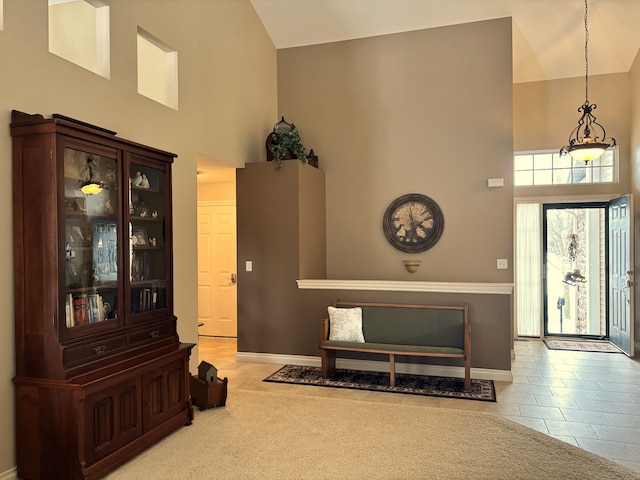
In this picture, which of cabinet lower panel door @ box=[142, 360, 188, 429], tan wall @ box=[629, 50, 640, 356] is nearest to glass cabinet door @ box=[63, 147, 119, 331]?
cabinet lower panel door @ box=[142, 360, 188, 429]

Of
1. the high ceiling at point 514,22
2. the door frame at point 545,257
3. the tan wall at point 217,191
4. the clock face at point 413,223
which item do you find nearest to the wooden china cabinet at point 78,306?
the clock face at point 413,223

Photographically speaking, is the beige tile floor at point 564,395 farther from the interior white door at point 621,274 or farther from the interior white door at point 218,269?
the interior white door at point 218,269

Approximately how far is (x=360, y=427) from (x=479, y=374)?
187cm

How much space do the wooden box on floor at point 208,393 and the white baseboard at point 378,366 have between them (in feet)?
4.88

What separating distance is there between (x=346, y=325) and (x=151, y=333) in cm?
221

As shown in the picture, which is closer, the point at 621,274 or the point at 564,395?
the point at 564,395

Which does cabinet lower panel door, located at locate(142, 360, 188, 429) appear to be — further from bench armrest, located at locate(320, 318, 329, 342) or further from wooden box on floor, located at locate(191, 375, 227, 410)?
bench armrest, located at locate(320, 318, 329, 342)

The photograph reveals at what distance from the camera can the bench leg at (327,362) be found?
506 centimetres

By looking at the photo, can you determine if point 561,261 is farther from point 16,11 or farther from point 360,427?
point 16,11

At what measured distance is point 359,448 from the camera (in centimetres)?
340

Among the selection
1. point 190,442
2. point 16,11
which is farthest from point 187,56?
point 190,442

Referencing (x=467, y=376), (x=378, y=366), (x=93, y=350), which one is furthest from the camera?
(x=378, y=366)

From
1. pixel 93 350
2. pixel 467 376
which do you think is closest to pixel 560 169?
pixel 467 376

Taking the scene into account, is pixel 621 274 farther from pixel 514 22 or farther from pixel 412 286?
pixel 514 22
